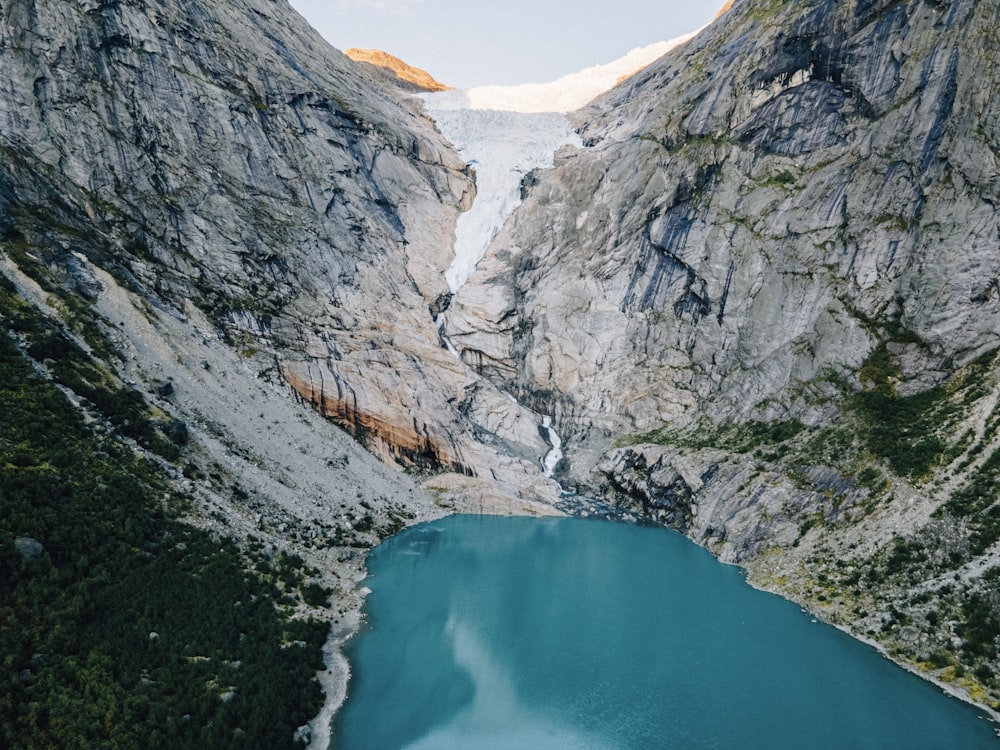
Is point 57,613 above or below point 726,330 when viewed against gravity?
below

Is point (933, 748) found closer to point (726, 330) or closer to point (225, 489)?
point (225, 489)

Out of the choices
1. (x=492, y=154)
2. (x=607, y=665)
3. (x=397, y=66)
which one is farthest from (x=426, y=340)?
(x=397, y=66)

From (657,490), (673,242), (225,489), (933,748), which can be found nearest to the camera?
(933,748)

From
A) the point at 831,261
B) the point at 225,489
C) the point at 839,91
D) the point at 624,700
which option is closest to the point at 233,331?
the point at 225,489

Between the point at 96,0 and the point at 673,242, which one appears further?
the point at 673,242

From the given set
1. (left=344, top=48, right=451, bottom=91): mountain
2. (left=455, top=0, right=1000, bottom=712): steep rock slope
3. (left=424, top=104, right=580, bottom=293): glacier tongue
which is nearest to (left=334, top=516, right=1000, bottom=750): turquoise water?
(left=455, top=0, right=1000, bottom=712): steep rock slope

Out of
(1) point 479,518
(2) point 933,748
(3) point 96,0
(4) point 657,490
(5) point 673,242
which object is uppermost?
(3) point 96,0
